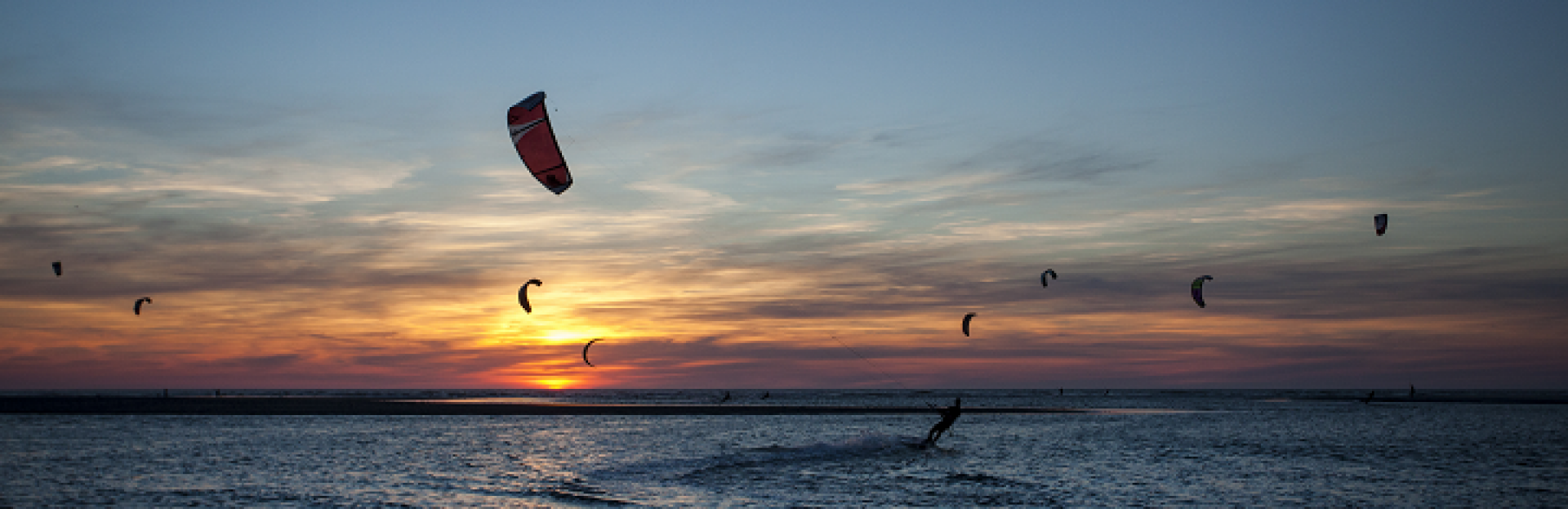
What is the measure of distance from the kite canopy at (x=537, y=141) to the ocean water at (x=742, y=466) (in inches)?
222

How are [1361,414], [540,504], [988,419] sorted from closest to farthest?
[540,504] < [988,419] < [1361,414]

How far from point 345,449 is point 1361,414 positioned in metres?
53.0

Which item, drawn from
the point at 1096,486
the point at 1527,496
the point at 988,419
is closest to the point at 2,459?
the point at 1096,486

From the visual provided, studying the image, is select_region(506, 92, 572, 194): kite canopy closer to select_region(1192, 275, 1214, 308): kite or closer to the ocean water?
the ocean water

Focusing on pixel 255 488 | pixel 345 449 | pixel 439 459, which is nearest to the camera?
pixel 255 488

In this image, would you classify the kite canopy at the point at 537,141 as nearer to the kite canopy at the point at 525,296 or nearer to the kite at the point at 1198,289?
the kite canopy at the point at 525,296

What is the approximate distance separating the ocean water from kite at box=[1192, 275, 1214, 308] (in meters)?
5.13

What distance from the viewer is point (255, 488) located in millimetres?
16094

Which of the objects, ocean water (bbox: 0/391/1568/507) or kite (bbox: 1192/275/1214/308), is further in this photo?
kite (bbox: 1192/275/1214/308)

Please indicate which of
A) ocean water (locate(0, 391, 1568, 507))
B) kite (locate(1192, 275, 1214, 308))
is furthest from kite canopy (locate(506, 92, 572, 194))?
kite (locate(1192, 275, 1214, 308))

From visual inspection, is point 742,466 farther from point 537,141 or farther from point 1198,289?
point 1198,289

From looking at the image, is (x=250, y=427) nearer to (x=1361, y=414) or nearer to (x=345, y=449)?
(x=345, y=449)

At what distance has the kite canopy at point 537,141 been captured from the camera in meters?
18.3

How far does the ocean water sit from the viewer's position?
16.1 metres
